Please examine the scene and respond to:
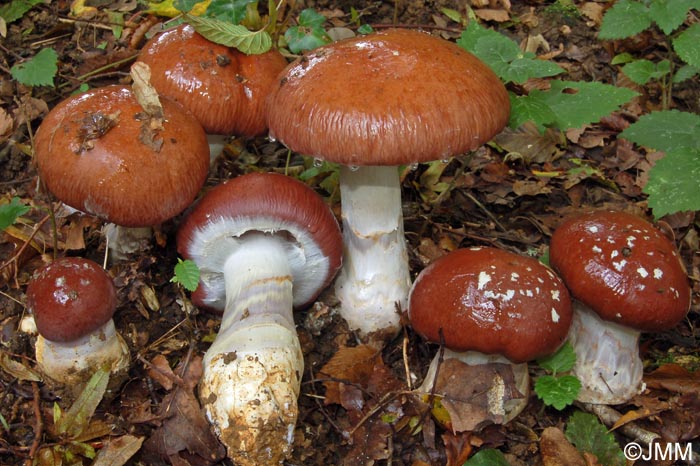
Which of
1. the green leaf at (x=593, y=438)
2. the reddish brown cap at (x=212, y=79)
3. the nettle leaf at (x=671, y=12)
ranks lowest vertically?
the green leaf at (x=593, y=438)

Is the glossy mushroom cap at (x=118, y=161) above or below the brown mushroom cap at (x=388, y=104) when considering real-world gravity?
below

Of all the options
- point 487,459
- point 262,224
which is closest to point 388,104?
point 262,224

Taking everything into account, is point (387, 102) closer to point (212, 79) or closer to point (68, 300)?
point (212, 79)

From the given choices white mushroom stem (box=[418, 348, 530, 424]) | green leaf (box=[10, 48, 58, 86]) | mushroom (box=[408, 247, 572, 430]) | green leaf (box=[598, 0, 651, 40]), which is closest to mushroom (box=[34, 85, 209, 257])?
green leaf (box=[10, 48, 58, 86])

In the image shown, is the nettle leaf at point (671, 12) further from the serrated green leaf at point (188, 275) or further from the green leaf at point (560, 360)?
the serrated green leaf at point (188, 275)

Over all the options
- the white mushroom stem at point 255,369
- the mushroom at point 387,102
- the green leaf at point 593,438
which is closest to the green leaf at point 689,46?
the mushroom at point 387,102

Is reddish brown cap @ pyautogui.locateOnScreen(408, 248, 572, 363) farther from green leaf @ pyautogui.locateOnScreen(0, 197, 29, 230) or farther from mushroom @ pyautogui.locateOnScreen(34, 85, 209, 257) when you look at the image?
green leaf @ pyautogui.locateOnScreen(0, 197, 29, 230)
